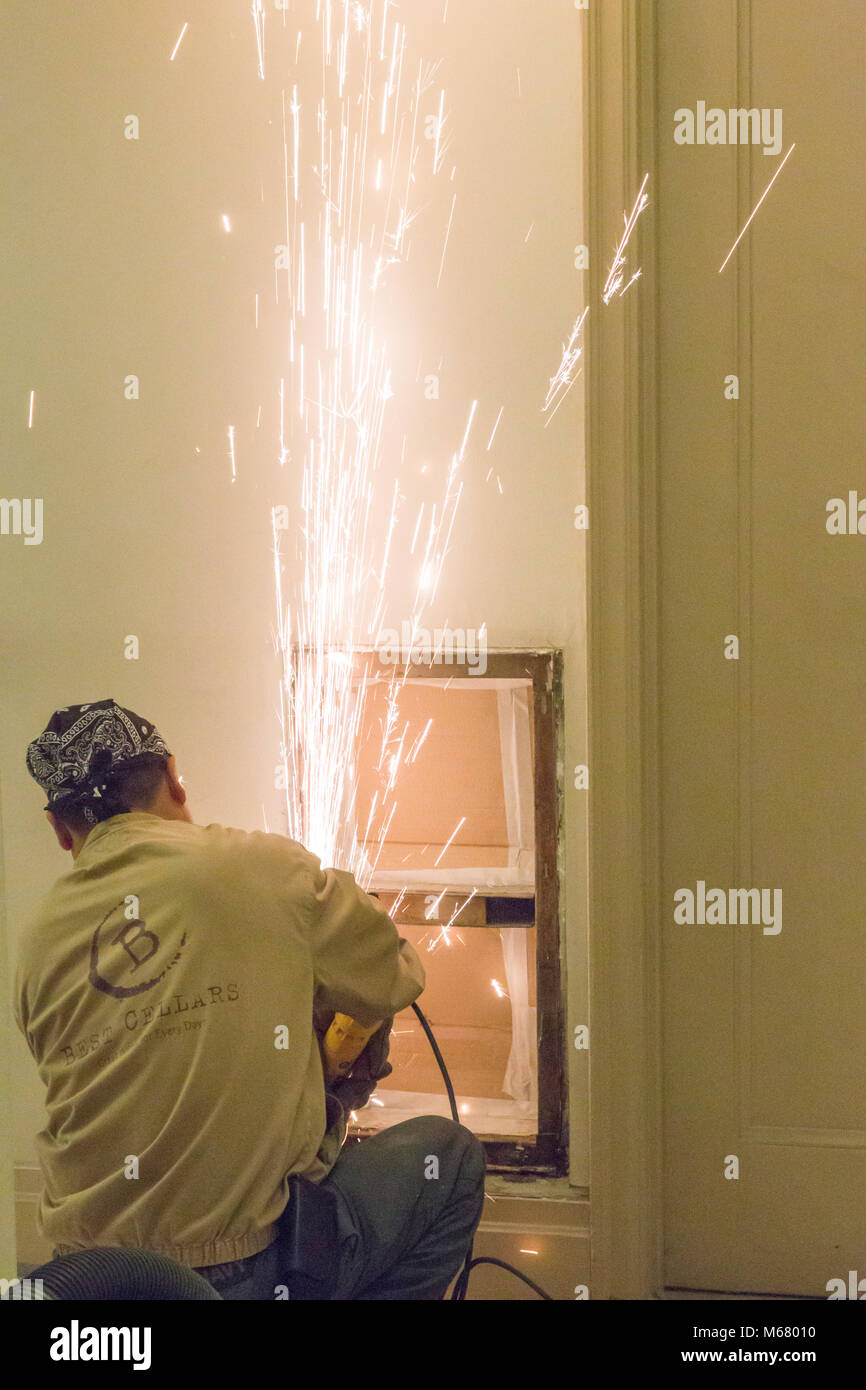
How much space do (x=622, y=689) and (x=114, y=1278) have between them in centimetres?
135

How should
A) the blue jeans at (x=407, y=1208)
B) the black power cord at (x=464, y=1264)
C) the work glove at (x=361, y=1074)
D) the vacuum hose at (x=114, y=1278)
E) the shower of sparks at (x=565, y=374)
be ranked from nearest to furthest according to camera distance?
the vacuum hose at (x=114, y=1278) < the blue jeans at (x=407, y=1208) < the work glove at (x=361, y=1074) < the black power cord at (x=464, y=1264) < the shower of sparks at (x=565, y=374)

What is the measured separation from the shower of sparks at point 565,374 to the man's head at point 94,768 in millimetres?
974

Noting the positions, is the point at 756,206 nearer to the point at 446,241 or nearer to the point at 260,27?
the point at 446,241

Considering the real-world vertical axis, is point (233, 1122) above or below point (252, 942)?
below

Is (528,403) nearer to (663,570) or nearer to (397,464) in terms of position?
(397,464)

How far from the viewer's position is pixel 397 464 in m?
1.97

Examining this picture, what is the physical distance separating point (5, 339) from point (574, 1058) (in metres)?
1.87

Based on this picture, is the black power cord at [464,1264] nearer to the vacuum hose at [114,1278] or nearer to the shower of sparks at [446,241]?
the vacuum hose at [114,1278]

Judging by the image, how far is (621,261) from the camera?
186 cm

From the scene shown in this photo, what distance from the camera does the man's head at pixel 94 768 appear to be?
151 centimetres

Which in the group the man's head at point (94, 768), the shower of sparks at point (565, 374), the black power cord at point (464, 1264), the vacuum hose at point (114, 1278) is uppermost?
the shower of sparks at point (565, 374)

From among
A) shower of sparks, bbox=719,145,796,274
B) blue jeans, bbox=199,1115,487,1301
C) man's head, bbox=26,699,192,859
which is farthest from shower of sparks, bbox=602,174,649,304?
blue jeans, bbox=199,1115,487,1301

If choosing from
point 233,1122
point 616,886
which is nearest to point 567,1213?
point 616,886

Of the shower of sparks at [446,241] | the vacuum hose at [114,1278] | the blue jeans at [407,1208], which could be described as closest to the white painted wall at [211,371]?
the shower of sparks at [446,241]
